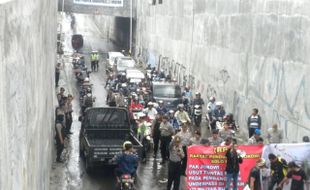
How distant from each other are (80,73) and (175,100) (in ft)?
37.0

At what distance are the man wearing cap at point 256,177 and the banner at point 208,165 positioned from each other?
0.89m

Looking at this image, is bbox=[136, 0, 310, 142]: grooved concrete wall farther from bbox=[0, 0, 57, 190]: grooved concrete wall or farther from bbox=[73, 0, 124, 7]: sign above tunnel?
bbox=[73, 0, 124, 7]: sign above tunnel

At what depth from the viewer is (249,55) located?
73.1 feet

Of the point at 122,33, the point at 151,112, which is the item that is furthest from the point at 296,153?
the point at 122,33

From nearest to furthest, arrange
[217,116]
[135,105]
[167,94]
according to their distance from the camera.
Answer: [217,116] → [135,105] → [167,94]

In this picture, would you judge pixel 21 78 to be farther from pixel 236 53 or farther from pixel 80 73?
pixel 80 73

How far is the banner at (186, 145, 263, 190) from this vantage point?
12.9 m

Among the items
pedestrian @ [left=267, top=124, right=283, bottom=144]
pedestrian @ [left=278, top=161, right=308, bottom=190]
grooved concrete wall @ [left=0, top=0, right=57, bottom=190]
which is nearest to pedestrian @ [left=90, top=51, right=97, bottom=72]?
pedestrian @ [left=267, top=124, right=283, bottom=144]

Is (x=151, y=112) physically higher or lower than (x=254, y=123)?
higher

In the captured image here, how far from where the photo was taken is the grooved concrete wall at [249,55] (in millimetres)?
17484

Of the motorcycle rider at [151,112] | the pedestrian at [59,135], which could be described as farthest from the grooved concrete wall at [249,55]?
the pedestrian at [59,135]

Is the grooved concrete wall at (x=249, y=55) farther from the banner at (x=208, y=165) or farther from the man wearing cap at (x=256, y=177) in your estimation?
the man wearing cap at (x=256, y=177)

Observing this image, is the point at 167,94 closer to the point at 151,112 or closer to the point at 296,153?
the point at 151,112

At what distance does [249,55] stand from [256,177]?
429 inches
